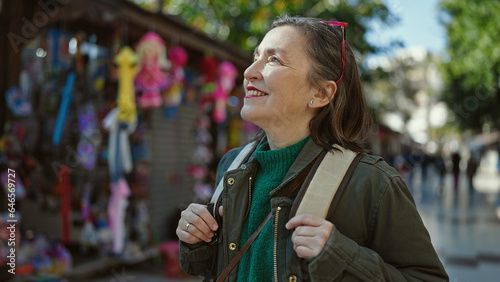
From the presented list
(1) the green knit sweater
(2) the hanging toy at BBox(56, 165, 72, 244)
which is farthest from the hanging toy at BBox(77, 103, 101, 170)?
(1) the green knit sweater

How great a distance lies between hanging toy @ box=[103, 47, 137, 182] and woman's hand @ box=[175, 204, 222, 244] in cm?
305

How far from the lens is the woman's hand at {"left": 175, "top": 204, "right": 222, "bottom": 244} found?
56.3 inches

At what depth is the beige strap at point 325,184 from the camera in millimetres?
1208

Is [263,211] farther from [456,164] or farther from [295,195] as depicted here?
[456,164]

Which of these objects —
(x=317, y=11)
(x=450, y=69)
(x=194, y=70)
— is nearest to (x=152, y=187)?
(x=194, y=70)

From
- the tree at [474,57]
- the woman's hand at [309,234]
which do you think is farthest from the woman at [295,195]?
the tree at [474,57]

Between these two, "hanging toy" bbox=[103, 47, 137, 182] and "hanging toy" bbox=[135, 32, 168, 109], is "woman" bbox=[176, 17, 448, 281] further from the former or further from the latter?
"hanging toy" bbox=[135, 32, 168, 109]

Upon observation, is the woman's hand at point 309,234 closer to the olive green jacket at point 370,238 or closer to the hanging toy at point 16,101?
the olive green jacket at point 370,238

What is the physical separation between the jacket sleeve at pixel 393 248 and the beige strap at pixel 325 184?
9 cm

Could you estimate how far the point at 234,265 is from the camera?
4.45 feet

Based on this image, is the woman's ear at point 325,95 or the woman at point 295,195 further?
the woman's ear at point 325,95

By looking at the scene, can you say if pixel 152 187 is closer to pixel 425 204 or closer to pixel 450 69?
pixel 425 204

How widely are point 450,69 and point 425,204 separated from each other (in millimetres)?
7039

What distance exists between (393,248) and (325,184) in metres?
0.26
